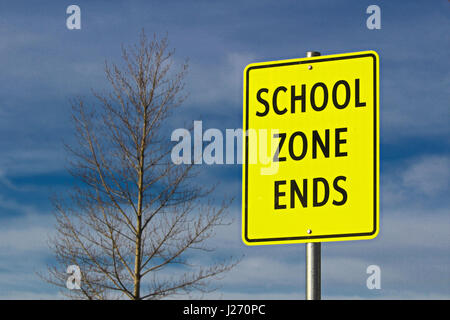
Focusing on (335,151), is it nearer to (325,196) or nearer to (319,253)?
(325,196)

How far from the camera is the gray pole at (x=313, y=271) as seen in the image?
11.3ft

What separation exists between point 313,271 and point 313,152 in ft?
2.31

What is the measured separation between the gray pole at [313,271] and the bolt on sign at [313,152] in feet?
0.19

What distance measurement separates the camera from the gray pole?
3432 millimetres

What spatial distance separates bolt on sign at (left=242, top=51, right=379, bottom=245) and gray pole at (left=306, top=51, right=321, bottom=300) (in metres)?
0.06

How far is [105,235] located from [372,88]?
442 inches

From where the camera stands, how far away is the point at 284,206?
142 inches
